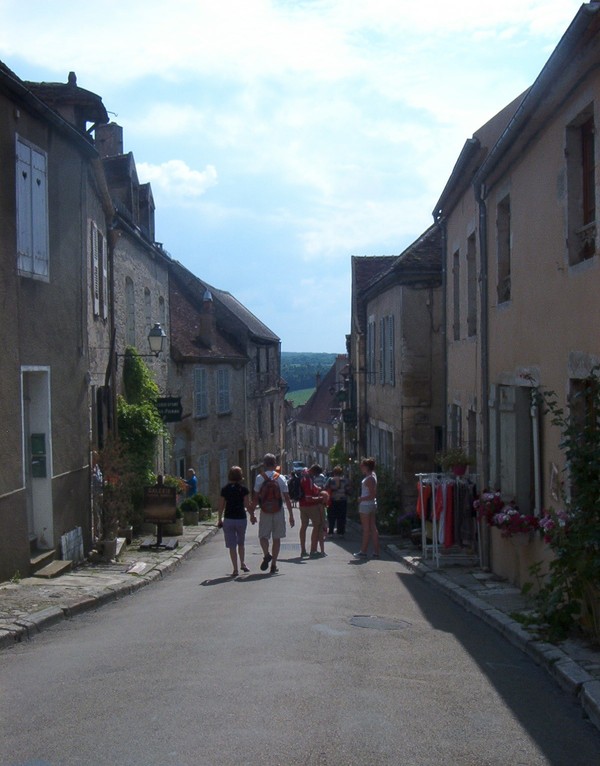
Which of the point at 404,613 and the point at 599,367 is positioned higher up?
the point at 599,367

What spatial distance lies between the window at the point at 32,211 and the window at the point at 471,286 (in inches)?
252

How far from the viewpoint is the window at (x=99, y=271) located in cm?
1542

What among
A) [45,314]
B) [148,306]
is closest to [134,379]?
[148,306]

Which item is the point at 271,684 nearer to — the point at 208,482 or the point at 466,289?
the point at 466,289

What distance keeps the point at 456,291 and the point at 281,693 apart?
11630 millimetres

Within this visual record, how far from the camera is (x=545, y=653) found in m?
7.20

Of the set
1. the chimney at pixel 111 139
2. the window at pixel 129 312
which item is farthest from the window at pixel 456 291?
the chimney at pixel 111 139

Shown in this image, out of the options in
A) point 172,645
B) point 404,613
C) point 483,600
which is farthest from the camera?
point 483,600

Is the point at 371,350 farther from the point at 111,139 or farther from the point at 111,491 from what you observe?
the point at 111,491

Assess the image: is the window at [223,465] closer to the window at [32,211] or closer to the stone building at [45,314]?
the stone building at [45,314]

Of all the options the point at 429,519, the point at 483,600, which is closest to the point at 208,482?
the point at 429,519

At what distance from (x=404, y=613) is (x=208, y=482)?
23127 millimetres

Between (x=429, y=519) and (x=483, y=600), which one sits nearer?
(x=483, y=600)

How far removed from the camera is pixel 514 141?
419 inches
